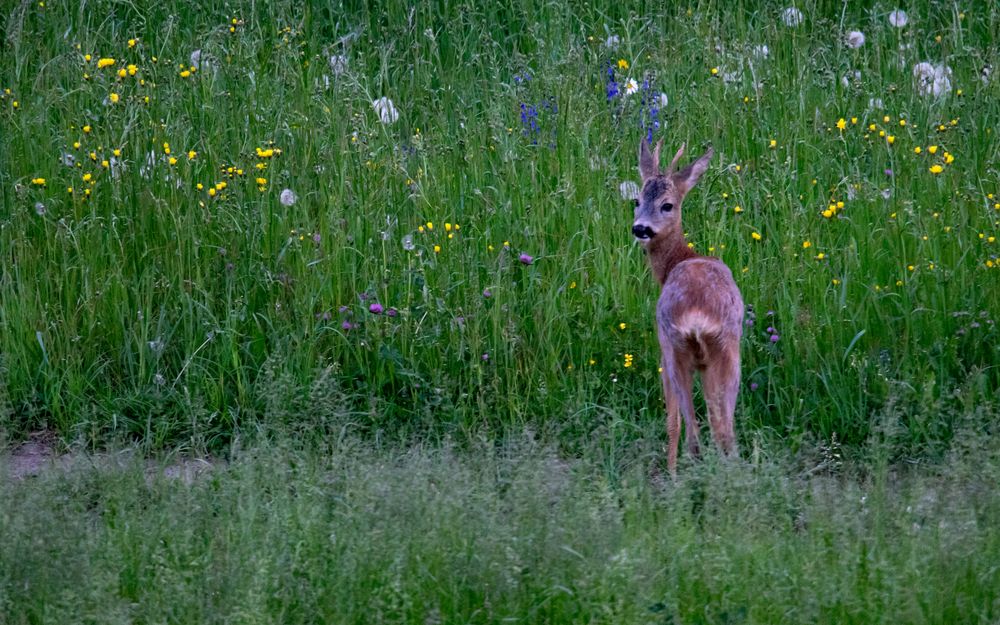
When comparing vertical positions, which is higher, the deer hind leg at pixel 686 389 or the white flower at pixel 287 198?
the white flower at pixel 287 198

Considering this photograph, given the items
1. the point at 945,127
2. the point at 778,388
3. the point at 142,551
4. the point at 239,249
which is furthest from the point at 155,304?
the point at 945,127

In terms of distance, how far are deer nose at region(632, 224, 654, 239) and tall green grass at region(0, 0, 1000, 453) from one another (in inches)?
23.5

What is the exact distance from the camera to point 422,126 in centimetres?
813

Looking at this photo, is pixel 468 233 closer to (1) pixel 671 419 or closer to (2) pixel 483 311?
(2) pixel 483 311

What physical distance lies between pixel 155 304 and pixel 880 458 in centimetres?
346

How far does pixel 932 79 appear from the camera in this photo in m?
7.93

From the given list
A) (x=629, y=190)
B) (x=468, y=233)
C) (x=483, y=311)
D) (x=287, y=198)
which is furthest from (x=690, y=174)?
(x=287, y=198)

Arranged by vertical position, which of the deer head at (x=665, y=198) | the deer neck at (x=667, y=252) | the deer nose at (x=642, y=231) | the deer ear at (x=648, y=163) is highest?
the deer ear at (x=648, y=163)

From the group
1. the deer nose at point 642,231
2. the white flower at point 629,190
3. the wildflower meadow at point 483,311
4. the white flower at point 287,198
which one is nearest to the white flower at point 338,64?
the wildflower meadow at point 483,311

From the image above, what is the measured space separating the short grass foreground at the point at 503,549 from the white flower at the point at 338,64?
368 centimetres

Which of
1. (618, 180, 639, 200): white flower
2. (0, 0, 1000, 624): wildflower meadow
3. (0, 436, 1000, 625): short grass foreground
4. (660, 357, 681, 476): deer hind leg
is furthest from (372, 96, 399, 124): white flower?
(0, 436, 1000, 625): short grass foreground

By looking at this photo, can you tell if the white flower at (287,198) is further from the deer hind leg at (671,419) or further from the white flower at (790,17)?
the white flower at (790,17)

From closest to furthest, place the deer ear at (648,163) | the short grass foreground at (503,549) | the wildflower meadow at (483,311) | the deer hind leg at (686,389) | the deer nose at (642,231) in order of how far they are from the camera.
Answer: the short grass foreground at (503,549) → the wildflower meadow at (483,311) → the deer hind leg at (686,389) → the deer nose at (642,231) → the deer ear at (648,163)

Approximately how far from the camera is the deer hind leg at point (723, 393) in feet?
17.3
